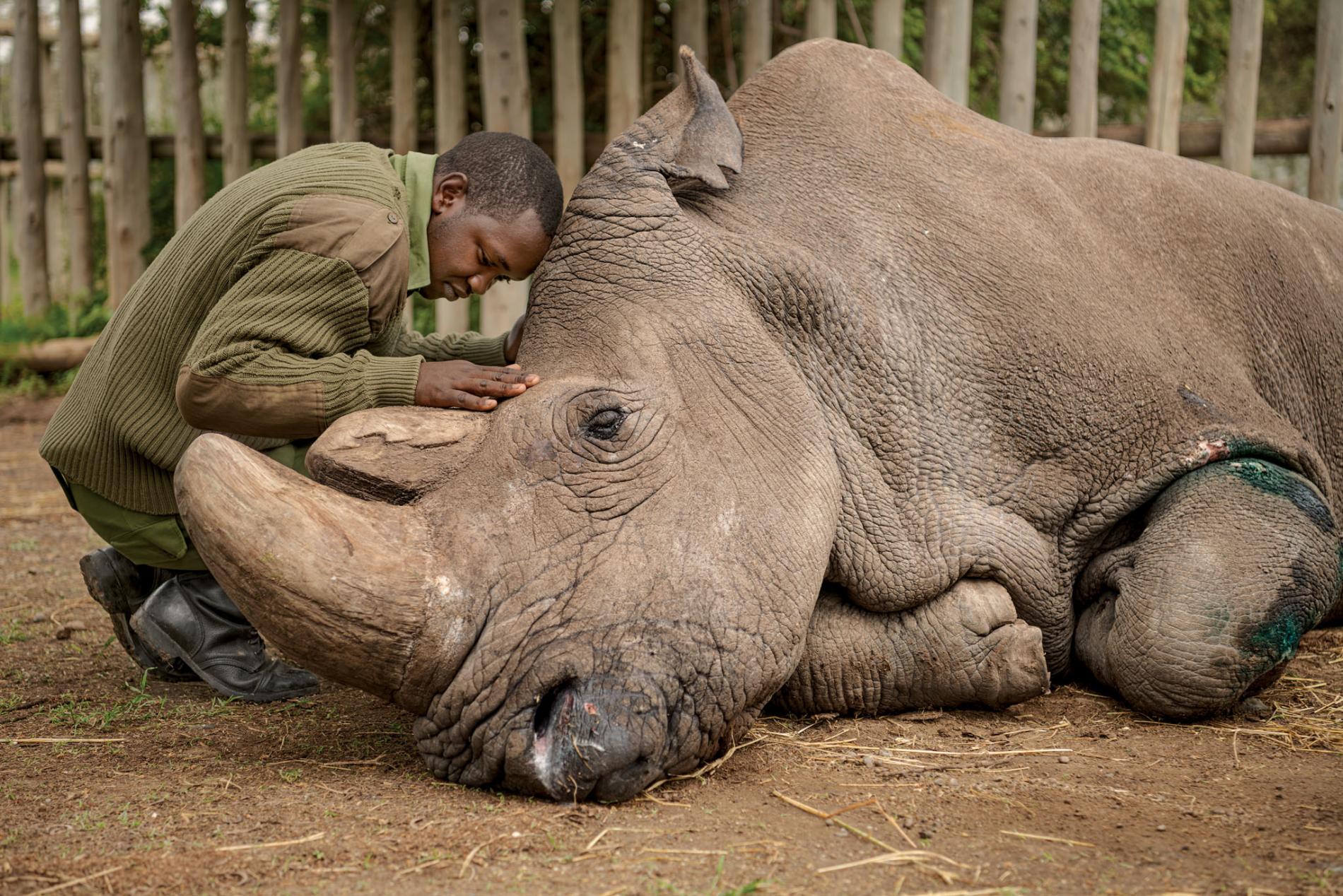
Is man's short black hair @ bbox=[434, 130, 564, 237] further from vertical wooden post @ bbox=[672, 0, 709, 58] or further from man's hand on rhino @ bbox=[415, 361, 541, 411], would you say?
vertical wooden post @ bbox=[672, 0, 709, 58]

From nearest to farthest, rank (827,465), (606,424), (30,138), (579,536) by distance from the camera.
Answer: (579,536)
(606,424)
(827,465)
(30,138)

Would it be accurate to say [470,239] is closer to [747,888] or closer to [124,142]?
[747,888]

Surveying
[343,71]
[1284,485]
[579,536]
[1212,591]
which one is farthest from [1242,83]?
[579,536]

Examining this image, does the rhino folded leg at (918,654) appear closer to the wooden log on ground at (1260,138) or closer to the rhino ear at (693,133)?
the rhino ear at (693,133)

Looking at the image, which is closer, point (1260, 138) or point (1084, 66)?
point (1084, 66)

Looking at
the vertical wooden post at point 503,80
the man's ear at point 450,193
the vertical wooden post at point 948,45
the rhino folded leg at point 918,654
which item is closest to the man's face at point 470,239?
the man's ear at point 450,193

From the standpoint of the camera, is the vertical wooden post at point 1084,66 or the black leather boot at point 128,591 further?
the vertical wooden post at point 1084,66

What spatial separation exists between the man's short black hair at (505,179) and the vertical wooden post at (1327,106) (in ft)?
15.3

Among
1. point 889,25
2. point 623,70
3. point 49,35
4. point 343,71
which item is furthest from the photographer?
point 49,35

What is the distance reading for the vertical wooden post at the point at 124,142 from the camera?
939 cm

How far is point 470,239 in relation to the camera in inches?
135

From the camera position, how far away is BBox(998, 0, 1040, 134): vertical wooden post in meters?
7.09

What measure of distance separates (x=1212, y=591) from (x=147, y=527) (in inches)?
105

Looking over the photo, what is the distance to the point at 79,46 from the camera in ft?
32.2
